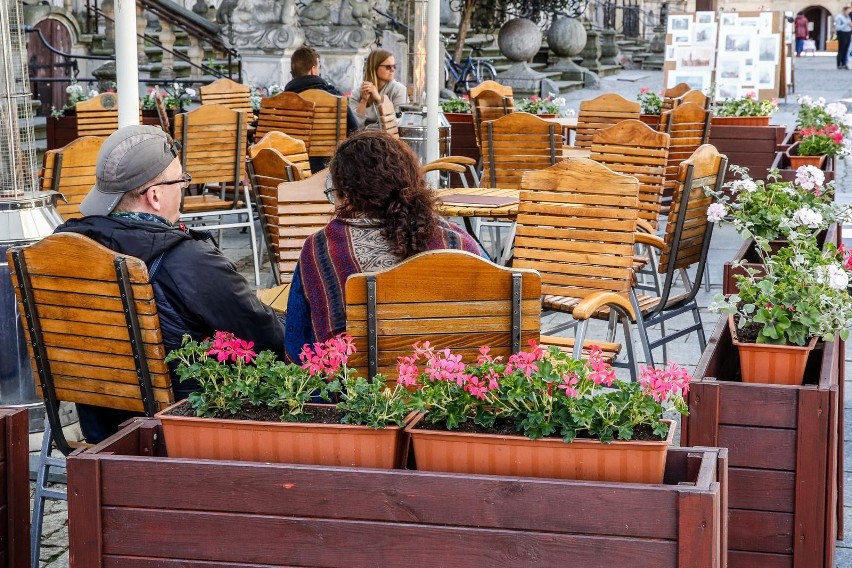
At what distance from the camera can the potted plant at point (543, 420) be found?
2146mm

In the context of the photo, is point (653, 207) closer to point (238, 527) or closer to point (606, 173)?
point (606, 173)

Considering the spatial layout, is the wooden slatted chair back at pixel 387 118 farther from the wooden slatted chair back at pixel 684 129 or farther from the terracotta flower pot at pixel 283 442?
the terracotta flower pot at pixel 283 442

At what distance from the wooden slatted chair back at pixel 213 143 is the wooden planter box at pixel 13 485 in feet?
16.2

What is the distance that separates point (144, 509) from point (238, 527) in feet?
0.54

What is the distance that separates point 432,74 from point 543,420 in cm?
568

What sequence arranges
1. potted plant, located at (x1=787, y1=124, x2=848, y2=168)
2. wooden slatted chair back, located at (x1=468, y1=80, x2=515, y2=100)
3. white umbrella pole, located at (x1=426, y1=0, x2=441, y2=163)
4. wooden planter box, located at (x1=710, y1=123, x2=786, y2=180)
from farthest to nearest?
wooden slatted chair back, located at (x1=468, y1=80, x2=515, y2=100), wooden planter box, located at (x1=710, y1=123, x2=786, y2=180), potted plant, located at (x1=787, y1=124, x2=848, y2=168), white umbrella pole, located at (x1=426, y1=0, x2=441, y2=163)

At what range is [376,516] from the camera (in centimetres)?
214

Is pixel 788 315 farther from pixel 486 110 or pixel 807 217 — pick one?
pixel 486 110

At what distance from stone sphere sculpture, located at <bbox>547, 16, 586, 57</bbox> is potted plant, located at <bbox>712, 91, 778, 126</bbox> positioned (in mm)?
13159

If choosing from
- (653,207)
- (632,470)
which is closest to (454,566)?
(632,470)

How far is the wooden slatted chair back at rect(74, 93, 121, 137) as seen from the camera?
8930mm

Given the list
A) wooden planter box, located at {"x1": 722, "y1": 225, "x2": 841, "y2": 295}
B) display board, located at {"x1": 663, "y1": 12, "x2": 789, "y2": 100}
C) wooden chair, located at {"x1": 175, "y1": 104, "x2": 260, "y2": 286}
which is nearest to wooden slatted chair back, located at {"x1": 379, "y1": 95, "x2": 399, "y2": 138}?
wooden chair, located at {"x1": 175, "y1": 104, "x2": 260, "y2": 286}

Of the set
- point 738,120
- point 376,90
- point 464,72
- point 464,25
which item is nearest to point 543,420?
point 376,90

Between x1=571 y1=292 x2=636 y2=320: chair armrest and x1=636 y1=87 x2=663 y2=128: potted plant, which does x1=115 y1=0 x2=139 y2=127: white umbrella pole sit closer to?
x1=571 y1=292 x2=636 y2=320: chair armrest
